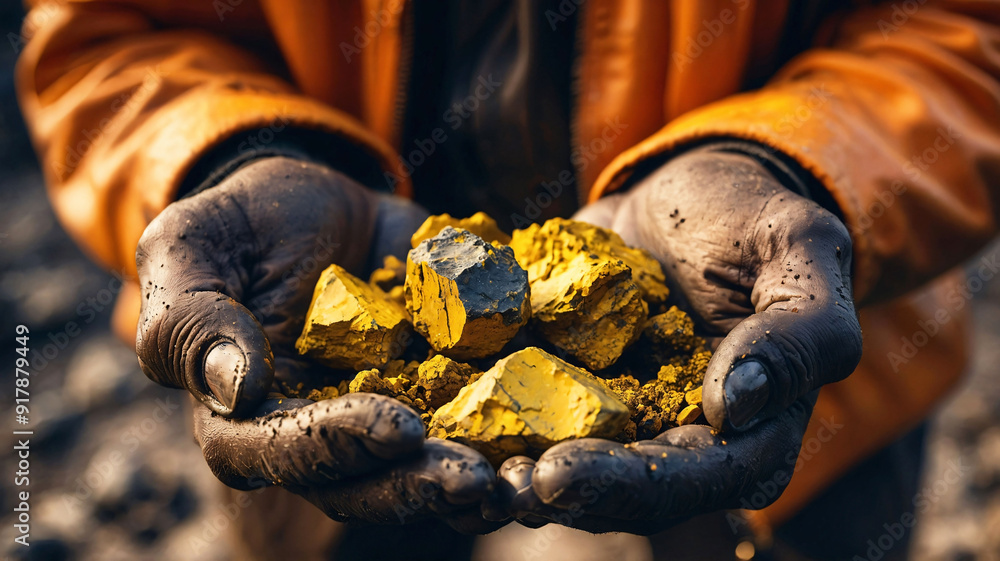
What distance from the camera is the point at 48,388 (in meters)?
3.21

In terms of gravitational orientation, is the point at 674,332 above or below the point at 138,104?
below

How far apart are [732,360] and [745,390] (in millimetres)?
45

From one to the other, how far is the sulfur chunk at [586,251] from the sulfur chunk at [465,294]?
11cm

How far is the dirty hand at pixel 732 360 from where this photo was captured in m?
0.87

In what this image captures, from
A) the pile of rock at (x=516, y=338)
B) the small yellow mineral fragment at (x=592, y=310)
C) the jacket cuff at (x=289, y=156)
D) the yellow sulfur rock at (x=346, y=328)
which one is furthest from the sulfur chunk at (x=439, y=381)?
the jacket cuff at (x=289, y=156)

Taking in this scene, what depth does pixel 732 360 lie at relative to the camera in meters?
0.96

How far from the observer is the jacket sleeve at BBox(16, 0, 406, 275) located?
150cm

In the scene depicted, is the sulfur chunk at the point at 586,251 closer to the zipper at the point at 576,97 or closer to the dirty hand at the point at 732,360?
the dirty hand at the point at 732,360

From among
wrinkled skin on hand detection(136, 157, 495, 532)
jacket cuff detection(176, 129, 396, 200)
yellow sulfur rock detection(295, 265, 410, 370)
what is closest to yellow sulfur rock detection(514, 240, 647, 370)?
yellow sulfur rock detection(295, 265, 410, 370)

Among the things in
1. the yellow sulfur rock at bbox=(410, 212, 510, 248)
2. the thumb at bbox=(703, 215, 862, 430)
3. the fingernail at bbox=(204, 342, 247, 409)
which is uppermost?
the thumb at bbox=(703, 215, 862, 430)

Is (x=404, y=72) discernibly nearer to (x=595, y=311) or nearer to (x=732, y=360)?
(x=595, y=311)

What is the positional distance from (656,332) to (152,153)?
1166mm

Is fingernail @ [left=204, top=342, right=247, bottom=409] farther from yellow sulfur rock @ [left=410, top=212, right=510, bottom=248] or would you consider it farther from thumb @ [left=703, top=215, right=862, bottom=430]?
thumb @ [left=703, top=215, right=862, bottom=430]

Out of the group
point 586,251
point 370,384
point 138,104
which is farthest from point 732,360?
point 138,104
